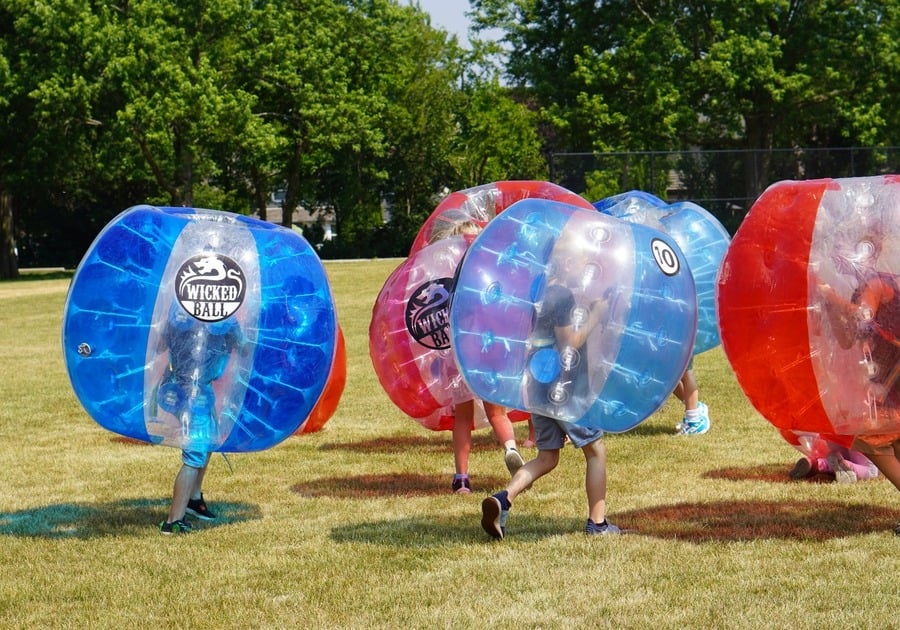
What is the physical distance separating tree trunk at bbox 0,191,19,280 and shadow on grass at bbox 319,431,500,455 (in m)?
34.9

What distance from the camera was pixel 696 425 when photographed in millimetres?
10266

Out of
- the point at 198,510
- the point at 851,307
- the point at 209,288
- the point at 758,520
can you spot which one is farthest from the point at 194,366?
the point at 851,307

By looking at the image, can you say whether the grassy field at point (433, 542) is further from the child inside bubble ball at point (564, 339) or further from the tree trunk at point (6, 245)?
the tree trunk at point (6, 245)

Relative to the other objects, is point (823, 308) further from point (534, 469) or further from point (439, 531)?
point (439, 531)

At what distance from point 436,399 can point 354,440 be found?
2.60 meters

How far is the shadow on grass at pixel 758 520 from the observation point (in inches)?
260

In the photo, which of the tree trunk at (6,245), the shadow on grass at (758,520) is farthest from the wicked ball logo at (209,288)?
the tree trunk at (6,245)

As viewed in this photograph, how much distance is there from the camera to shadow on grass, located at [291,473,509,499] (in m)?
8.22

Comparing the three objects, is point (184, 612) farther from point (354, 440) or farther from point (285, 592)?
point (354, 440)

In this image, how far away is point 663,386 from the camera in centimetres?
637

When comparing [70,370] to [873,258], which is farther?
[70,370]

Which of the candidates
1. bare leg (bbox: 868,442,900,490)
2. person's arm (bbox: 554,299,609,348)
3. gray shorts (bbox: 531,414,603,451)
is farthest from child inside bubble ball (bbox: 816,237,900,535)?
gray shorts (bbox: 531,414,603,451)

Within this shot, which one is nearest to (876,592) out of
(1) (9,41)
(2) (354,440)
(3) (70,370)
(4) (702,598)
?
(4) (702,598)

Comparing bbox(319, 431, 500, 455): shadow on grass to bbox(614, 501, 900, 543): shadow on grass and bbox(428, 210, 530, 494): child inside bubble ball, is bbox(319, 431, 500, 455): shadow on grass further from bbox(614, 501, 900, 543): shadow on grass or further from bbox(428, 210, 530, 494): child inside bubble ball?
bbox(614, 501, 900, 543): shadow on grass
